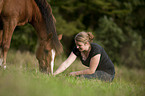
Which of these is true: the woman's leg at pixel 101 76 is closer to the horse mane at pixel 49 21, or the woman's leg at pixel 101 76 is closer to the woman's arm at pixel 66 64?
the woman's arm at pixel 66 64

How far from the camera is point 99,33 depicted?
58.2 feet

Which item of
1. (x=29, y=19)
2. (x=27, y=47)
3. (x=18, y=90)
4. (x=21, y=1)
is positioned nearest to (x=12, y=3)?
(x=21, y=1)

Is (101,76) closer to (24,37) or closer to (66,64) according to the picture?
Answer: (66,64)

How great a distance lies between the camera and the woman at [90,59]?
4379 millimetres

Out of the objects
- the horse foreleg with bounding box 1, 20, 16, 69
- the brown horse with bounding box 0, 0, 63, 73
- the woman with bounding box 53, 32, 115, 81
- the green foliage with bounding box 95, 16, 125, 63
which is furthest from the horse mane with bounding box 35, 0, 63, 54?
the green foliage with bounding box 95, 16, 125, 63

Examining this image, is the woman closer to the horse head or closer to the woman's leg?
the woman's leg

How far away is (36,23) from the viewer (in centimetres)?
564

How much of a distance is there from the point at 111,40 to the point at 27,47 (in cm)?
815

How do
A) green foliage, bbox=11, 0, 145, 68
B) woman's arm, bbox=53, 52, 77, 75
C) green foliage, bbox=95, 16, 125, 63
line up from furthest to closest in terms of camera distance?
1. green foliage, bbox=95, 16, 125, 63
2. green foliage, bbox=11, 0, 145, 68
3. woman's arm, bbox=53, 52, 77, 75

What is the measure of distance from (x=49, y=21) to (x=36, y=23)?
554 mm

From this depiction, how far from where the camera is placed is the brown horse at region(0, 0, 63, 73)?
4.88 meters

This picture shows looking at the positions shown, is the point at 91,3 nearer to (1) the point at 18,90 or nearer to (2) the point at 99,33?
(2) the point at 99,33

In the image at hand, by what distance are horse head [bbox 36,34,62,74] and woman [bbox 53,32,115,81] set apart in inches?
12.3

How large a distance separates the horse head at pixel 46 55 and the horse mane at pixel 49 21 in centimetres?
13
